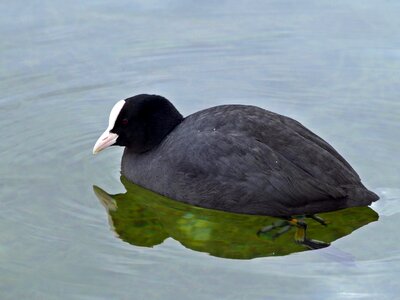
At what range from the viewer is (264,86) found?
9.01 metres

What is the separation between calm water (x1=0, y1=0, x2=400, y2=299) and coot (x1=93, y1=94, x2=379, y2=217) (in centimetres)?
31

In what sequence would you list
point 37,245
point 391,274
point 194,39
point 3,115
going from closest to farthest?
point 391,274 < point 37,245 < point 3,115 < point 194,39

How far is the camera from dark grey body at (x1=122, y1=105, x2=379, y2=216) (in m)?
7.15

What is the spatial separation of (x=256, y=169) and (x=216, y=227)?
1.62 feet

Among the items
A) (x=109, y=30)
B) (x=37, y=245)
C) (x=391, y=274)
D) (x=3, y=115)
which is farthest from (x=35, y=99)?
(x=391, y=274)

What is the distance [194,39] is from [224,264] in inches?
142

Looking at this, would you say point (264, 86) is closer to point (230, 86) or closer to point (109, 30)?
point (230, 86)

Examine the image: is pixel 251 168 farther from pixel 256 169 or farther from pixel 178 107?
pixel 178 107

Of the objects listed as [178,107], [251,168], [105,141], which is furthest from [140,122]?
[251,168]

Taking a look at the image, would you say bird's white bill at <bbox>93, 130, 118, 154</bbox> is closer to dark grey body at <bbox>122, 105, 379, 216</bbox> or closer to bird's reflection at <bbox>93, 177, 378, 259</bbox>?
bird's reflection at <bbox>93, 177, 378, 259</bbox>

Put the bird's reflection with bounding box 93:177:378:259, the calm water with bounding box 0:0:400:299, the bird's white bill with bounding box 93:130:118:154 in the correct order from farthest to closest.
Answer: the bird's white bill with bounding box 93:130:118:154 → the bird's reflection with bounding box 93:177:378:259 → the calm water with bounding box 0:0:400:299

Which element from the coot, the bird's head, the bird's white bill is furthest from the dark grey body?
the bird's white bill

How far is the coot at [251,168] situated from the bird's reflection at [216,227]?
83 mm

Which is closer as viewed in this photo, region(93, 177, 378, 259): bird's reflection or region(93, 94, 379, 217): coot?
region(93, 177, 378, 259): bird's reflection
